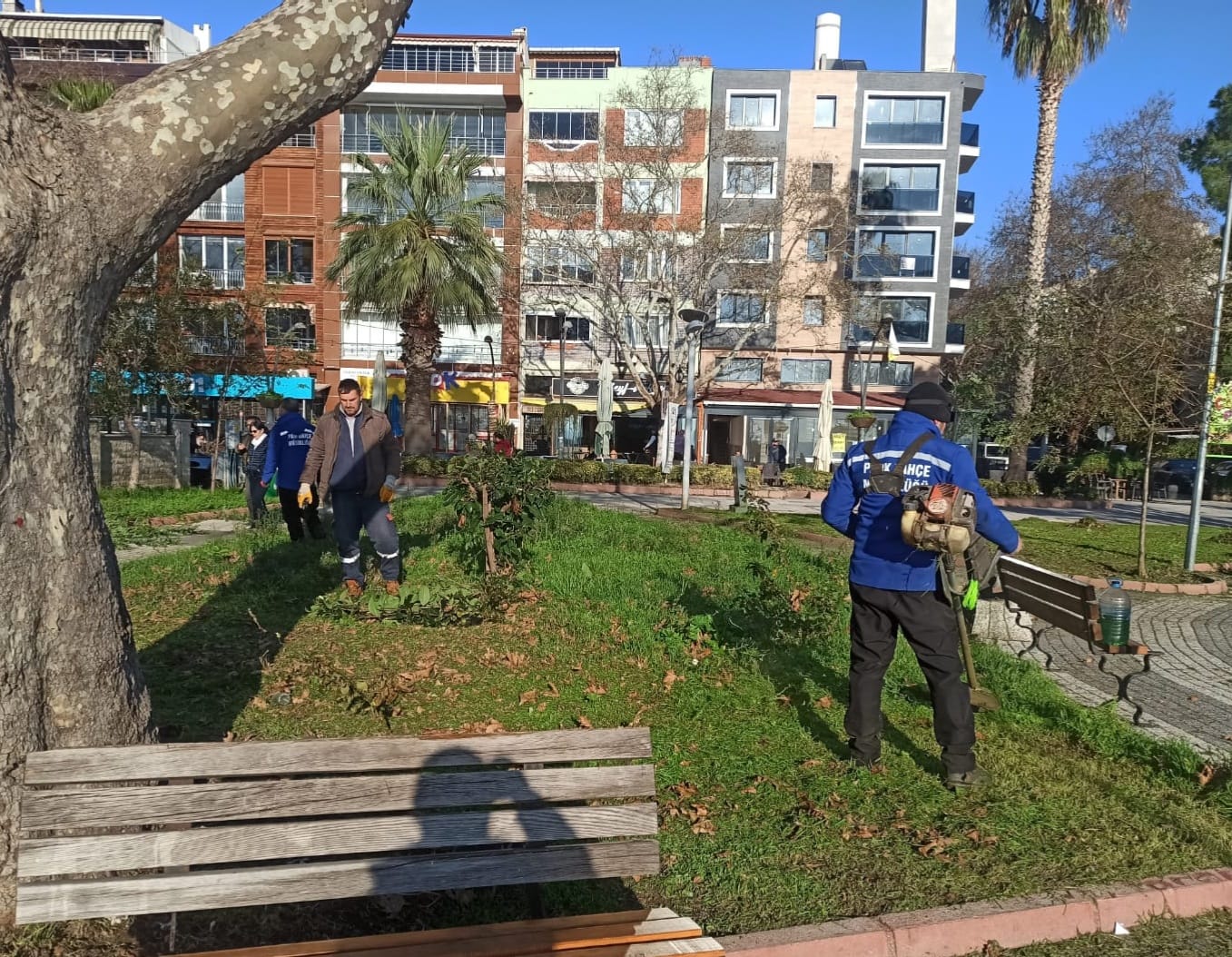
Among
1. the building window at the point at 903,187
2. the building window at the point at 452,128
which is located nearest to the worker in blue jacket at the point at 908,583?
the building window at the point at 452,128

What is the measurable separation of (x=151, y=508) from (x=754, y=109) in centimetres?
3335

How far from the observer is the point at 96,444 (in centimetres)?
1728

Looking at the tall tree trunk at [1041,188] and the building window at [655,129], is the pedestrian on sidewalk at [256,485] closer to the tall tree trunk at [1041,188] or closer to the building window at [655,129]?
the building window at [655,129]

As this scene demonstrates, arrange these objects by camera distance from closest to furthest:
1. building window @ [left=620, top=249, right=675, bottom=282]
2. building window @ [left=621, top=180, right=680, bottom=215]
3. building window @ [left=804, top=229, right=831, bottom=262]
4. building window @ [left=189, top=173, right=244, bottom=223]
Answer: building window @ [left=621, top=180, right=680, bottom=215]
building window @ [left=620, top=249, right=675, bottom=282]
building window @ [left=804, top=229, right=831, bottom=262]
building window @ [left=189, top=173, right=244, bottom=223]

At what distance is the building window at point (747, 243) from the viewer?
1016 inches

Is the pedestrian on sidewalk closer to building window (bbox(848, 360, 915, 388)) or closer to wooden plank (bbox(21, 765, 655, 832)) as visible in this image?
wooden plank (bbox(21, 765, 655, 832))

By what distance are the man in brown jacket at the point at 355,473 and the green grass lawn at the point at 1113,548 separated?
863 centimetres

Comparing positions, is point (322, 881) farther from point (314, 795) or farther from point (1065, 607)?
point (1065, 607)

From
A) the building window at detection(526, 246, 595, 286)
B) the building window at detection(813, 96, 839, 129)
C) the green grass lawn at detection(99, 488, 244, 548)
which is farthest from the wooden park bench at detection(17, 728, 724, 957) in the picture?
the building window at detection(813, 96, 839, 129)

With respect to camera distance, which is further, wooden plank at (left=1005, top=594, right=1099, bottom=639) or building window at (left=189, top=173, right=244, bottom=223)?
building window at (left=189, top=173, right=244, bottom=223)

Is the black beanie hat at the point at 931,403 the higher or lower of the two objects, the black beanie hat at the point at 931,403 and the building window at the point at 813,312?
the lower

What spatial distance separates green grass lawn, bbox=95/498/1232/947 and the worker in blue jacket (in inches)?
9.7

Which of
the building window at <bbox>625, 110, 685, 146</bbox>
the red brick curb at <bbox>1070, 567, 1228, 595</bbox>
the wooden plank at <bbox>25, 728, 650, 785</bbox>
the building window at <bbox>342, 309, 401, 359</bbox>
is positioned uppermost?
the building window at <bbox>625, 110, 685, 146</bbox>

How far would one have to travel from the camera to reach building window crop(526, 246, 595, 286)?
26656 mm
